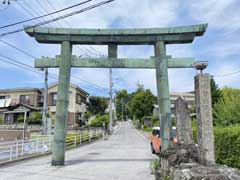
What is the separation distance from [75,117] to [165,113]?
2914 centimetres

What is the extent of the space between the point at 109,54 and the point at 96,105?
123ft

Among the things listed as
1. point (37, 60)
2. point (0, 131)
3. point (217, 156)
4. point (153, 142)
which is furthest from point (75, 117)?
point (217, 156)

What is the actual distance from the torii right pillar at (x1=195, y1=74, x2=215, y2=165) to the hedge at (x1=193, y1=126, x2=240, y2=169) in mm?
2006

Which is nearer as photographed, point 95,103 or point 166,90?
point 166,90

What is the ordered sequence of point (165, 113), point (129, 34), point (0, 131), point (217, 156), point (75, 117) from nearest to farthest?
point (217, 156) → point (165, 113) → point (129, 34) → point (0, 131) → point (75, 117)

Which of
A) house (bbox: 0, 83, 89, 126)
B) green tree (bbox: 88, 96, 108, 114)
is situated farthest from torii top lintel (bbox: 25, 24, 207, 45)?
green tree (bbox: 88, 96, 108, 114)

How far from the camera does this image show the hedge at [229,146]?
21.7 feet

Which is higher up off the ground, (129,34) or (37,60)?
(129,34)

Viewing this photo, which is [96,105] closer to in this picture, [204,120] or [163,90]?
[163,90]

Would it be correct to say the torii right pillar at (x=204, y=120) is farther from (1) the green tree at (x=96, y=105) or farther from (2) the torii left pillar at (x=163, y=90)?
(1) the green tree at (x=96, y=105)

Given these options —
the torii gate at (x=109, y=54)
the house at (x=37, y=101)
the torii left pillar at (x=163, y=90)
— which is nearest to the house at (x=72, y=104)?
the house at (x=37, y=101)

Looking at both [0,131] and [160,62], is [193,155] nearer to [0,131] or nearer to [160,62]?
[160,62]

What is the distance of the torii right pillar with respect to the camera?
501 cm

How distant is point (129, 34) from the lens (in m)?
9.44
